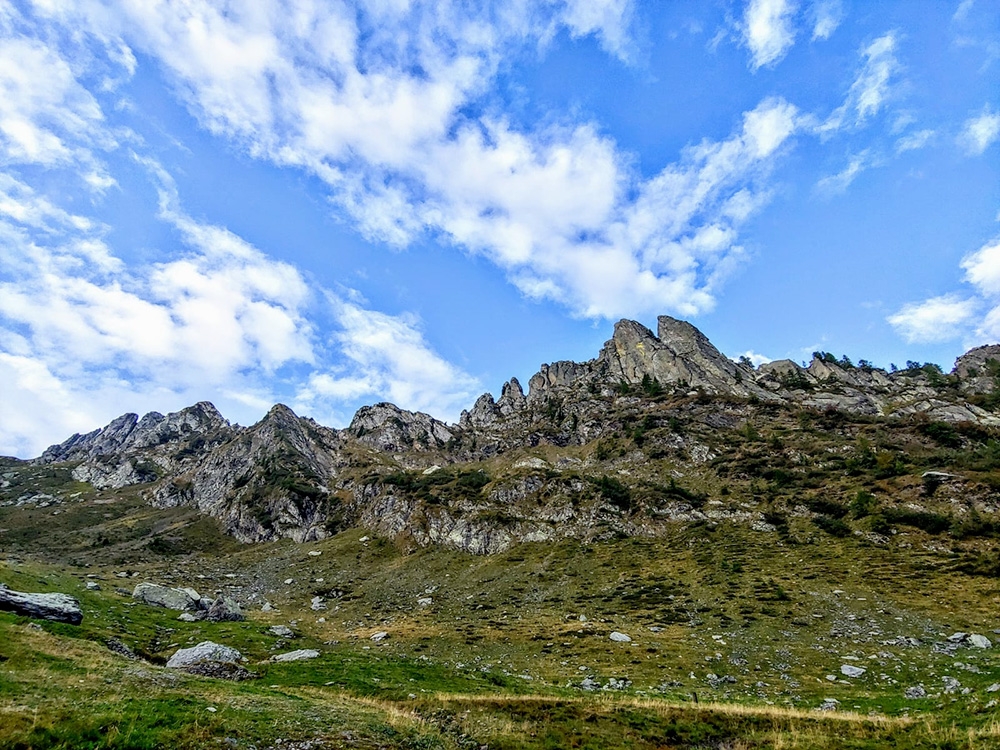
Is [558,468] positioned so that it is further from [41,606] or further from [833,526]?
[41,606]

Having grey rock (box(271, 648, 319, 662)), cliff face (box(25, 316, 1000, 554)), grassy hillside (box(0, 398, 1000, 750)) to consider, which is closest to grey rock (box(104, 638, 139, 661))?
grassy hillside (box(0, 398, 1000, 750))

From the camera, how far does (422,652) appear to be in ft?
140

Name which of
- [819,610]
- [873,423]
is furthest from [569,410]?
[819,610]

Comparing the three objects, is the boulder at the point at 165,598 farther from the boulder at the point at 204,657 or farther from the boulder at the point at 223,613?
the boulder at the point at 204,657

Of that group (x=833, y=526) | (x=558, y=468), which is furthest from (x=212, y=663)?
(x=558, y=468)

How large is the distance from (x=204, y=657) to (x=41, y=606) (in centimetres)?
1367

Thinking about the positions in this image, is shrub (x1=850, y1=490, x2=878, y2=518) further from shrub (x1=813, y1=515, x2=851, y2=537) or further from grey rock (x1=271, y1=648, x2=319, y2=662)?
grey rock (x1=271, y1=648, x2=319, y2=662)

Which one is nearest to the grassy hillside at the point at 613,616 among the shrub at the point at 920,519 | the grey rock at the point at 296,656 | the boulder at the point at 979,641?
the shrub at the point at 920,519

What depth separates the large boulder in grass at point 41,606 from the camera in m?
29.7

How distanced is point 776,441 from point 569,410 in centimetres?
8087

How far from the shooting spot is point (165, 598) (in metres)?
55.8

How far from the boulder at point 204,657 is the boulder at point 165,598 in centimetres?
3197

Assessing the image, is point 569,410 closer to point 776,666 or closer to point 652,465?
point 652,465

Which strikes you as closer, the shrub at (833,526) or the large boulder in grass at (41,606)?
the large boulder in grass at (41,606)
